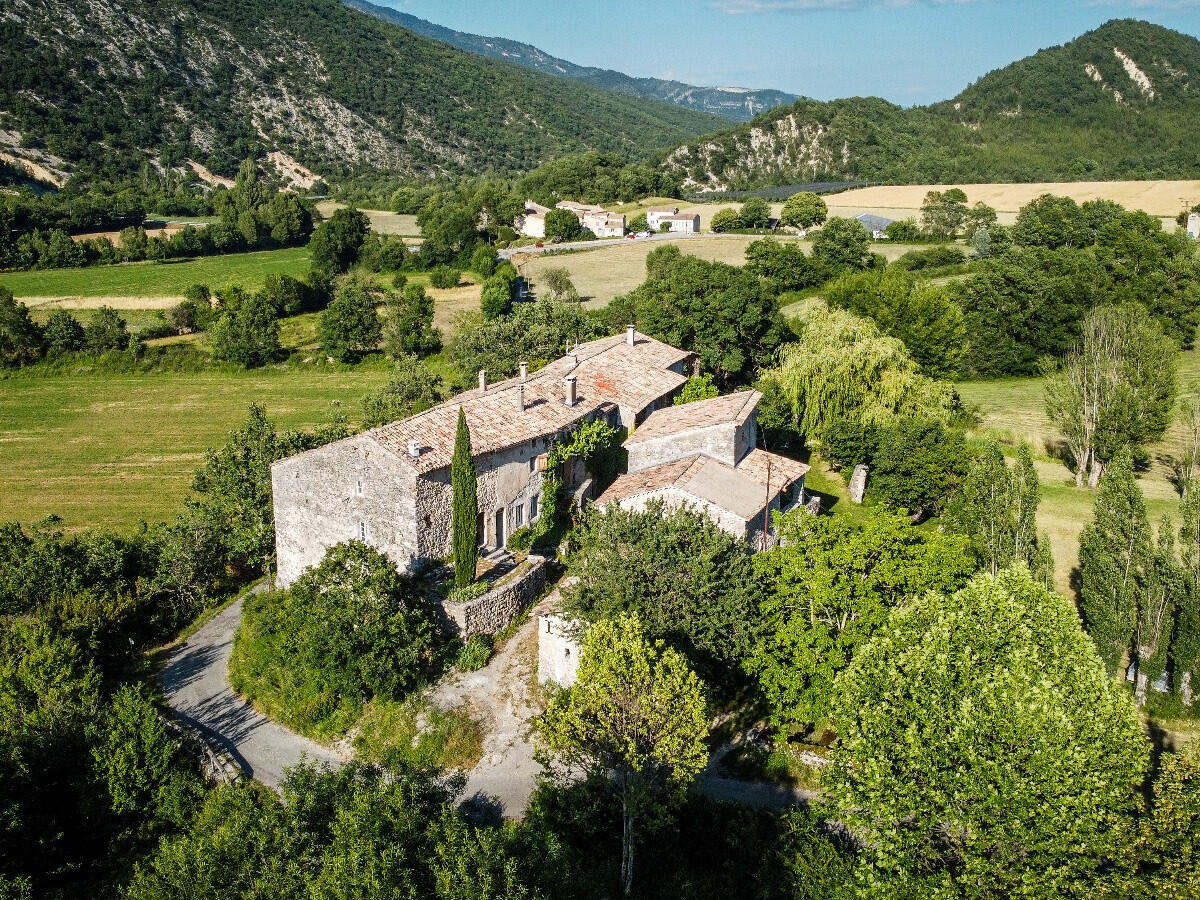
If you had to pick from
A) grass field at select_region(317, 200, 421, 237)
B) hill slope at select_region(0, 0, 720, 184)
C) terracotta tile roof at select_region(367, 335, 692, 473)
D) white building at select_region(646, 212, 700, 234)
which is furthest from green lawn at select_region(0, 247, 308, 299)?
terracotta tile roof at select_region(367, 335, 692, 473)

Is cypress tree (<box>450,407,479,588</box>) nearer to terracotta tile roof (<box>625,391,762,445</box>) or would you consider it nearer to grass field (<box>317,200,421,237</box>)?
terracotta tile roof (<box>625,391,762,445</box>)

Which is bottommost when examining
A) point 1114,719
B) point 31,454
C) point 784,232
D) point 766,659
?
point 31,454

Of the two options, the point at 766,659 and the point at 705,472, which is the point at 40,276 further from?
the point at 766,659

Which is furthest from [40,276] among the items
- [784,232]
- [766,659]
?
[766,659]

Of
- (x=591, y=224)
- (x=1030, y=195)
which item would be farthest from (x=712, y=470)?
(x=1030, y=195)

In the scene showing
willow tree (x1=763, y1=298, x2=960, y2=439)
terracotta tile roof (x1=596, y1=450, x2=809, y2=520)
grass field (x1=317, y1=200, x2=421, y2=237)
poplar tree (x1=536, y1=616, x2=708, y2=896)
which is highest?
grass field (x1=317, y1=200, x2=421, y2=237)

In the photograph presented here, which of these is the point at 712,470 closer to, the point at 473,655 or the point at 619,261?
the point at 473,655
